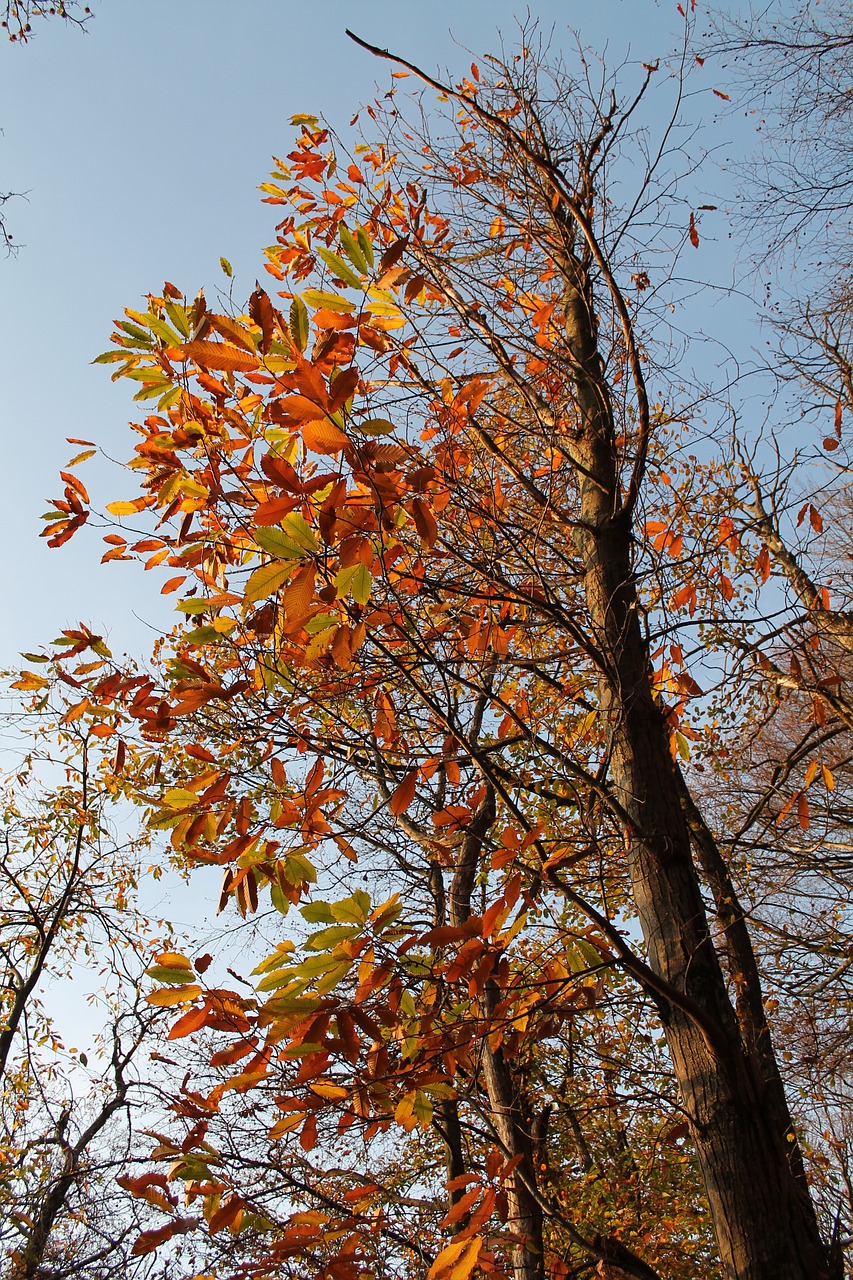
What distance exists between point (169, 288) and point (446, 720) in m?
1.34

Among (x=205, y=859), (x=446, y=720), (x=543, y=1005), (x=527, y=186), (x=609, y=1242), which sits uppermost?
(x=527, y=186)

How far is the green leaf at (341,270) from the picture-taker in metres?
1.69

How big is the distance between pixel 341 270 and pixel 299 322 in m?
0.28

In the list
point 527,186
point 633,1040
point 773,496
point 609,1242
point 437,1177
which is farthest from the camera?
point 437,1177

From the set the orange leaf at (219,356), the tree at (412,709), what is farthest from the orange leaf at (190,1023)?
the orange leaf at (219,356)

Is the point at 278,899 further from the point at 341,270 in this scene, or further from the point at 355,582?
the point at 341,270

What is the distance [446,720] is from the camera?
81.0 inches

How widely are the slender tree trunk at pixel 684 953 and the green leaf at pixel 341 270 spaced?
1.36 meters

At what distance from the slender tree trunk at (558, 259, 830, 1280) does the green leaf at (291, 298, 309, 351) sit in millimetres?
1390

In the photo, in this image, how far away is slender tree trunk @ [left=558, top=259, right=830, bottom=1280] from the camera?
71.4 inches

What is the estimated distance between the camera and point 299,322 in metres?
1.53

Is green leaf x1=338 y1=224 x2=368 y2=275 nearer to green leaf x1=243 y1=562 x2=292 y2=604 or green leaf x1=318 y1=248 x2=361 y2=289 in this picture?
green leaf x1=318 y1=248 x2=361 y2=289

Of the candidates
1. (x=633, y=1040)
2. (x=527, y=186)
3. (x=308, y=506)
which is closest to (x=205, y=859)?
(x=308, y=506)

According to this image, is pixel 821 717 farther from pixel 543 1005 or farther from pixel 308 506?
pixel 308 506
